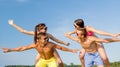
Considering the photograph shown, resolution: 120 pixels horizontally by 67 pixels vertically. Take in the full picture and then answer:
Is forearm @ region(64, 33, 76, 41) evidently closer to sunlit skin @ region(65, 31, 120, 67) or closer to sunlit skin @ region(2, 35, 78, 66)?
sunlit skin @ region(65, 31, 120, 67)

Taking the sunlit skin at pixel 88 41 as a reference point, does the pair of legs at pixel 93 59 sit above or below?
below

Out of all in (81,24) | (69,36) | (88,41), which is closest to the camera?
(81,24)

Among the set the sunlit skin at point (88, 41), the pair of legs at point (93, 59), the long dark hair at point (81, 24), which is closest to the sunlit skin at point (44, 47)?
the sunlit skin at point (88, 41)

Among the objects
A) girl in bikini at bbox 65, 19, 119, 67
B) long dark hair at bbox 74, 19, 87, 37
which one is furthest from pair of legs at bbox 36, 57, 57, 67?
long dark hair at bbox 74, 19, 87, 37

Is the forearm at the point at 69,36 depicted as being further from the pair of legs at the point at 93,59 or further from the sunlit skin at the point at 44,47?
the pair of legs at the point at 93,59

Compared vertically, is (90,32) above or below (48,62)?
above

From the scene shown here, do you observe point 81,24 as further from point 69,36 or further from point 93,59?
point 93,59

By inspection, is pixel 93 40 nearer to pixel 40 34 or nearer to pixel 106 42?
pixel 106 42

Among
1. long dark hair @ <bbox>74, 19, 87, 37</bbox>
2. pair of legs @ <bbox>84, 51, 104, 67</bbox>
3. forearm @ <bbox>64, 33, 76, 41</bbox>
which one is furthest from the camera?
forearm @ <bbox>64, 33, 76, 41</bbox>

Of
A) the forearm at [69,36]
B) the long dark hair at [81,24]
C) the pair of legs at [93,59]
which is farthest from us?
the forearm at [69,36]

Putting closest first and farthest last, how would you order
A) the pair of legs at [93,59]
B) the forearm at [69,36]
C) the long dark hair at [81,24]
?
the long dark hair at [81,24]
the pair of legs at [93,59]
the forearm at [69,36]

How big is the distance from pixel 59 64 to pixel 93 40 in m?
1.59

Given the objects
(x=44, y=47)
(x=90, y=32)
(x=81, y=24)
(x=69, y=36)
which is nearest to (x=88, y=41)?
(x=90, y=32)

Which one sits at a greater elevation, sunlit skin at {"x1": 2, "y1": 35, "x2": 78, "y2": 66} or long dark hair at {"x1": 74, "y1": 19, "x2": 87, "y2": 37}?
long dark hair at {"x1": 74, "y1": 19, "x2": 87, "y2": 37}
